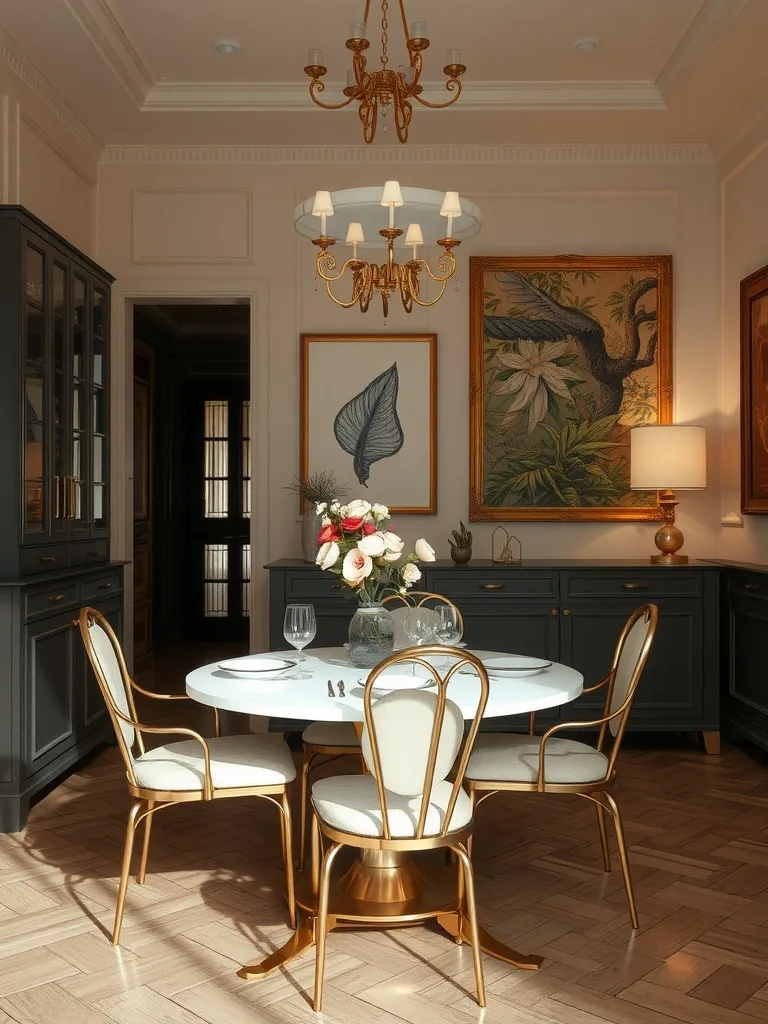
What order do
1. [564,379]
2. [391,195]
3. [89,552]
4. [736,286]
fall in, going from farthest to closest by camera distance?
[564,379]
[736,286]
[89,552]
[391,195]

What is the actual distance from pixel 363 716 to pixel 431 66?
362cm

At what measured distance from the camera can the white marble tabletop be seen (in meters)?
2.52

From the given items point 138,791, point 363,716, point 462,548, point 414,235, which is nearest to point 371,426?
point 462,548

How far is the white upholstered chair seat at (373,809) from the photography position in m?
2.38

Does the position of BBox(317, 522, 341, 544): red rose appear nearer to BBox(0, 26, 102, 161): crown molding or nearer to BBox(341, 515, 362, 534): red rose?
BBox(341, 515, 362, 534): red rose

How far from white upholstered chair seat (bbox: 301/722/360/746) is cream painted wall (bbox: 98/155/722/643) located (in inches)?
82.7

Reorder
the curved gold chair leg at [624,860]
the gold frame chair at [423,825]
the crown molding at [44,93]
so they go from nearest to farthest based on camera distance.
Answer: the gold frame chair at [423,825] < the curved gold chair leg at [624,860] < the crown molding at [44,93]

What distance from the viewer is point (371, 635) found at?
9.76ft

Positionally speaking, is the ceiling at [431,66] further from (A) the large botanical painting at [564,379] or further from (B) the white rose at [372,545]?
(B) the white rose at [372,545]

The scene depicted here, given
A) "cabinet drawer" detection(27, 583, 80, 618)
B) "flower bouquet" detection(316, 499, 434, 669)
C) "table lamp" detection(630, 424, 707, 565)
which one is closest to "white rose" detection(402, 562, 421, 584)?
"flower bouquet" detection(316, 499, 434, 669)

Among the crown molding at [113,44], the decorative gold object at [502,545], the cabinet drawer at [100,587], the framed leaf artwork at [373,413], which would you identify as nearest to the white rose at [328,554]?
the cabinet drawer at [100,587]

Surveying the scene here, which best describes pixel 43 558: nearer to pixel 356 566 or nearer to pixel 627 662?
pixel 356 566

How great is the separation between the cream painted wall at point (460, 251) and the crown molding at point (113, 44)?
73 centimetres

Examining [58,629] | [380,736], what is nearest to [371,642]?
[380,736]
